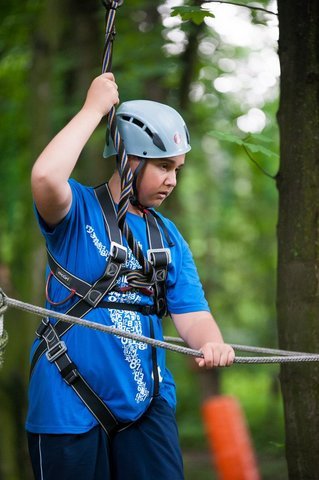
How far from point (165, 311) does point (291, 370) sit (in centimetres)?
69

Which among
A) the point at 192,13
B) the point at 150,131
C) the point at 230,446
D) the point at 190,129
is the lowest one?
the point at 230,446

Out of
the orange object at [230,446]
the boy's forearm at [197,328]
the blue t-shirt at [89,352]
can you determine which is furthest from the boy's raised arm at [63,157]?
the orange object at [230,446]

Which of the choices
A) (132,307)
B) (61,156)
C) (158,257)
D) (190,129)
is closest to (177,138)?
(158,257)

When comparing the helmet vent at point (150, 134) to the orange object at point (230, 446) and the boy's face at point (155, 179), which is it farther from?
the orange object at point (230, 446)

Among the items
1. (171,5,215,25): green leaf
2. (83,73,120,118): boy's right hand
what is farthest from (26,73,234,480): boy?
(171,5,215,25): green leaf

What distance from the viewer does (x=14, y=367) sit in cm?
720

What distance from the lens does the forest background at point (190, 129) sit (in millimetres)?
7188

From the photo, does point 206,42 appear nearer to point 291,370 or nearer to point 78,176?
point 78,176

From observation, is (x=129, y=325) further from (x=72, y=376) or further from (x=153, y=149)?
(x=153, y=149)

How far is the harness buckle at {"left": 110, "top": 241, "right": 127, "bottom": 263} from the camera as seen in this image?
289 cm

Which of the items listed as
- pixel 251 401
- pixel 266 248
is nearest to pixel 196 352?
pixel 266 248

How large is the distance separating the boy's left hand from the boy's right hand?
94cm

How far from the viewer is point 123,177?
285 cm

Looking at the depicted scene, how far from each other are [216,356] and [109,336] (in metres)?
0.41
